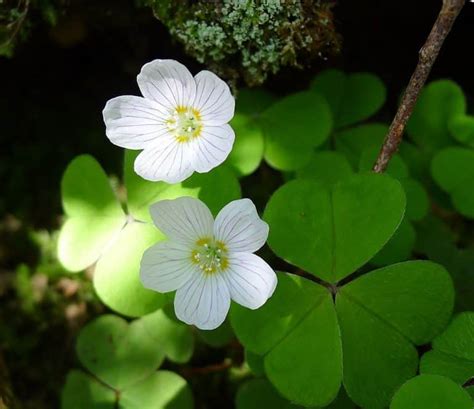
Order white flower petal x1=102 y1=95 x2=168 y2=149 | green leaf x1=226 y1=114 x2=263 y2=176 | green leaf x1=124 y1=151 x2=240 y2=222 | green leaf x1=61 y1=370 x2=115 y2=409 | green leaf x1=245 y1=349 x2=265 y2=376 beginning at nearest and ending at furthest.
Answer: white flower petal x1=102 y1=95 x2=168 y2=149 < green leaf x1=124 y1=151 x2=240 y2=222 < green leaf x1=245 y1=349 x2=265 y2=376 < green leaf x1=226 y1=114 x2=263 y2=176 < green leaf x1=61 y1=370 x2=115 y2=409

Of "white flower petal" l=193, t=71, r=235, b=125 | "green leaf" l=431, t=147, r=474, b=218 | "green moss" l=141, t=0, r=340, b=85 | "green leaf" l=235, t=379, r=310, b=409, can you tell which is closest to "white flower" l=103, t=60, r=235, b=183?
"white flower petal" l=193, t=71, r=235, b=125

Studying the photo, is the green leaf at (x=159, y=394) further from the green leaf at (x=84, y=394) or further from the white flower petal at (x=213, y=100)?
the white flower petal at (x=213, y=100)

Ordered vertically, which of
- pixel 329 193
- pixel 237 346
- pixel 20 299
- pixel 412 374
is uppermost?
pixel 329 193

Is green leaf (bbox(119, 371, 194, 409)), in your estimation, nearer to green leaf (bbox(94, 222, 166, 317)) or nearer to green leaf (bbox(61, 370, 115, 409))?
green leaf (bbox(61, 370, 115, 409))

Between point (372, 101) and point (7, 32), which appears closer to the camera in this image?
point (7, 32)

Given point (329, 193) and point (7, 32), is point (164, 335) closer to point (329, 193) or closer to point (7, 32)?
point (329, 193)

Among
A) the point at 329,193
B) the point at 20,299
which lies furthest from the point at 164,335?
the point at 329,193

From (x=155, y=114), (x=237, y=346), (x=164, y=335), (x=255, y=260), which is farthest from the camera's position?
(x=237, y=346)
